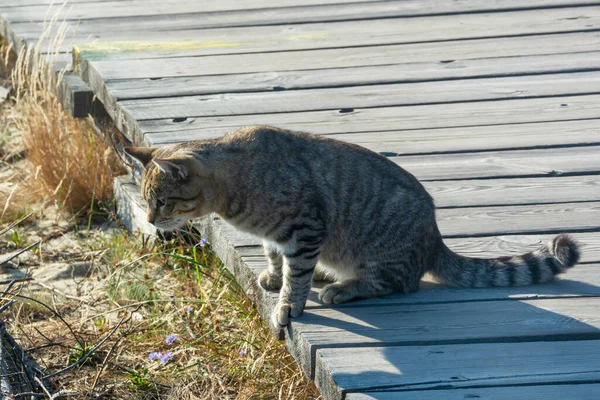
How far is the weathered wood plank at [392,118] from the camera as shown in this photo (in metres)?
4.98

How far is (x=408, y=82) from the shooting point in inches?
223

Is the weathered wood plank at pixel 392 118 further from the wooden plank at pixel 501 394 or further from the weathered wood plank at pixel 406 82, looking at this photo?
the wooden plank at pixel 501 394

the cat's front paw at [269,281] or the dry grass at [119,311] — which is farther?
the dry grass at [119,311]

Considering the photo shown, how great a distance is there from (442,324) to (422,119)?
208 centimetres

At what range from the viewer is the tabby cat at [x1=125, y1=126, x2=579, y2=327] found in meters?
3.48

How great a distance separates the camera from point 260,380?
3.88 meters

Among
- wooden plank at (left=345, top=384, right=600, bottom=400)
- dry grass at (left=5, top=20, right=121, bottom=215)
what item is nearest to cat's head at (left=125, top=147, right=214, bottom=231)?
wooden plank at (left=345, top=384, right=600, bottom=400)

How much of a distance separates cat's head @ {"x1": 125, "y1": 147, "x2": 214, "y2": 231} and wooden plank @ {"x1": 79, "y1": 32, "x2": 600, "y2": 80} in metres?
2.07

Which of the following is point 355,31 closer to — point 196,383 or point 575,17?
point 575,17

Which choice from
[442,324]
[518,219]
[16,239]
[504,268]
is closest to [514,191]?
[518,219]

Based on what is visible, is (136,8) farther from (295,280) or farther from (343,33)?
(295,280)

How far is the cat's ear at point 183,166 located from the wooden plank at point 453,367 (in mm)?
925

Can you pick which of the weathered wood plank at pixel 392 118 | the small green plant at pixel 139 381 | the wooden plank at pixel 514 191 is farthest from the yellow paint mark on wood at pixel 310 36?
the small green plant at pixel 139 381

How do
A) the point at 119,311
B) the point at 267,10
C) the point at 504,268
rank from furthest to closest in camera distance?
the point at 267,10 → the point at 119,311 → the point at 504,268
